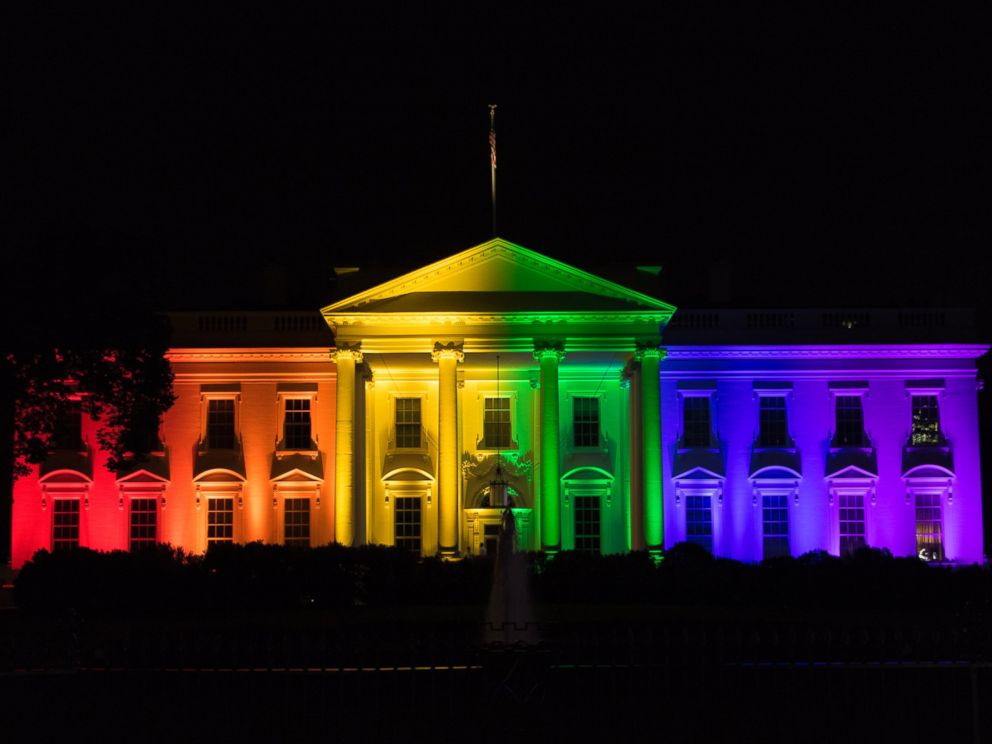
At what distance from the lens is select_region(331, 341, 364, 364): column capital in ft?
145

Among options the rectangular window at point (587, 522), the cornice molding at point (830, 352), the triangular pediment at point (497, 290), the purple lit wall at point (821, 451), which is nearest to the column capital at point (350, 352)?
the triangular pediment at point (497, 290)

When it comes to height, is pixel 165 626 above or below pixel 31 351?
below

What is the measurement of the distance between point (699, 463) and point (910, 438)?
7588mm

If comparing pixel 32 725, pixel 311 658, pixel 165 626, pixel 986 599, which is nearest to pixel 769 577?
pixel 986 599

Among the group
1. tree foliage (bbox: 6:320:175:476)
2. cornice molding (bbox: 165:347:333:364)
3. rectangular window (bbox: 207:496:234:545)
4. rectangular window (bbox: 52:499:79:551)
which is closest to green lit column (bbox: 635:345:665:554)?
cornice molding (bbox: 165:347:333:364)

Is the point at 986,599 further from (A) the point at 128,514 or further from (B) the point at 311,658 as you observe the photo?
Result: (A) the point at 128,514

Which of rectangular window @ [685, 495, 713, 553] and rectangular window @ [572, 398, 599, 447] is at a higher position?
rectangular window @ [572, 398, 599, 447]

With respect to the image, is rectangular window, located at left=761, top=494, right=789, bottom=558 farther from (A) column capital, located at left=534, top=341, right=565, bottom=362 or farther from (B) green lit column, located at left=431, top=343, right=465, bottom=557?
(B) green lit column, located at left=431, top=343, right=465, bottom=557

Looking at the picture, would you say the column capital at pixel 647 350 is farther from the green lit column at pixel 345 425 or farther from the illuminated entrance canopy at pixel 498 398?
the green lit column at pixel 345 425

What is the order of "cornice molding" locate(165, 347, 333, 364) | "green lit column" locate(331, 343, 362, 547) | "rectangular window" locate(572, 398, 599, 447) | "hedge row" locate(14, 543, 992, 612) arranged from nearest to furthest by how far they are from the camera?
"hedge row" locate(14, 543, 992, 612)
"green lit column" locate(331, 343, 362, 547)
"rectangular window" locate(572, 398, 599, 447)
"cornice molding" locate(165, 347, 333, 364)

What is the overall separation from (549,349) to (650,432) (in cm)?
418

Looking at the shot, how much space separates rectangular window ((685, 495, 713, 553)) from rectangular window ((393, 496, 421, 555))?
9.40 metres

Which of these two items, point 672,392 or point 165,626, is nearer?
point 165,626

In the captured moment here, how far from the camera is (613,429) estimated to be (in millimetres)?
47719
